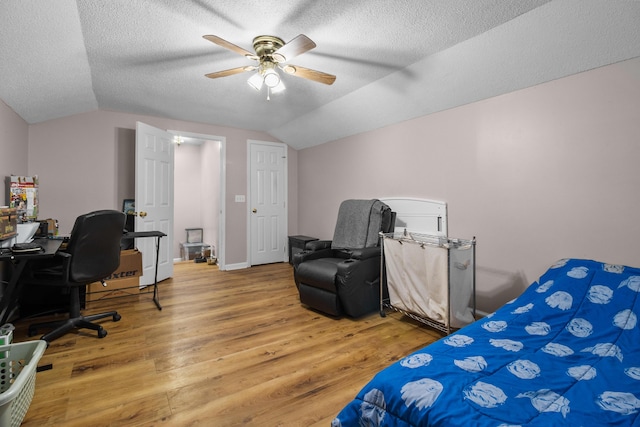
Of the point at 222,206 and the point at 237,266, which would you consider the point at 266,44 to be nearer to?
the point at 222,206

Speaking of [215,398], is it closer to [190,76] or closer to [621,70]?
[190,76]

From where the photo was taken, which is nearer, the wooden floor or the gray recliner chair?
the wooden floor

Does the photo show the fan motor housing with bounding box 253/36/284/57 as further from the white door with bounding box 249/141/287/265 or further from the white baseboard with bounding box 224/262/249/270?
the white baseboard with bounding box 224/262/249/270

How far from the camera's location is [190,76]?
2980 millimetres

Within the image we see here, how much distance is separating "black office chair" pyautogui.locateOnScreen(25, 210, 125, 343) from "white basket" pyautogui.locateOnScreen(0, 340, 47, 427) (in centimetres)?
61

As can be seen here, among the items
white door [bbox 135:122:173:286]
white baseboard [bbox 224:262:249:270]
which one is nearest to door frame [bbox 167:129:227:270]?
white baseboard [bbox 224:262:249:270]

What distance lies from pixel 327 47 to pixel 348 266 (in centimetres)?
186

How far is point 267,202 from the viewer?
522 cm

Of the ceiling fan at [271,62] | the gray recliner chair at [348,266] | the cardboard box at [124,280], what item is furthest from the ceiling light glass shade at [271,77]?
the cardboard box at [124,280]

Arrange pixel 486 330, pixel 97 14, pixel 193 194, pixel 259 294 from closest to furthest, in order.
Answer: pixel 486 330 → pixel 97 14 → pixel 259 294 → pixel 193 194

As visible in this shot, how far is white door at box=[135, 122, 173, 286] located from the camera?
147 inches

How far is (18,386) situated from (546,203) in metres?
3.42

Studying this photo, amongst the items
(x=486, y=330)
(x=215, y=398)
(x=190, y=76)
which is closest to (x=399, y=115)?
(x=190, y=76)

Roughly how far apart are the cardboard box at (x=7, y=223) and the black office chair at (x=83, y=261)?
0.32 m
